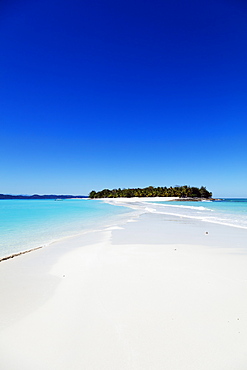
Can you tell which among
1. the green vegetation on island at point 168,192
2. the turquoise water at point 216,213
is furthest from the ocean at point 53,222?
the green vegetation on island at point 168,192

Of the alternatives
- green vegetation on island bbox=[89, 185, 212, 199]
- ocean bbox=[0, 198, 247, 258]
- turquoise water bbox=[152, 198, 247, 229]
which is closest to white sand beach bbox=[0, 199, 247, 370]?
ocean bbox=[0, 198, 247, 258]

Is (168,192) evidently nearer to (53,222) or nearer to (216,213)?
(216,213)

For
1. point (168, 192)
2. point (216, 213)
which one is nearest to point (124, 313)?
point (216, 213)

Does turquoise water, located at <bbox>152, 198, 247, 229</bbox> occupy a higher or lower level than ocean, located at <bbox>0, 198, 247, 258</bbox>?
higher

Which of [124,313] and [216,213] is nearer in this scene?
[124,313]

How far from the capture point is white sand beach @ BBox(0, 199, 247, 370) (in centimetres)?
215

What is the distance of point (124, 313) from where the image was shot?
290cm

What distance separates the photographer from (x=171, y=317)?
9.18 ft

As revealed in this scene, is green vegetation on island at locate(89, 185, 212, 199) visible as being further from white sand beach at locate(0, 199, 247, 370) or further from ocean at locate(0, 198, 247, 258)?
white sand beach at locate(0, 199, 247, 370)

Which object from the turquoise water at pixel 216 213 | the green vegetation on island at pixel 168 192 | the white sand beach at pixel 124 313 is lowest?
the white sand beach at pixel 124 313

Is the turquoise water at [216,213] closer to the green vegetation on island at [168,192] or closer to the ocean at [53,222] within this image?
the ocean at [53,222]

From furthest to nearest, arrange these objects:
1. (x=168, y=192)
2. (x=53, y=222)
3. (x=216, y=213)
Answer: (x=168, y=192), (x=216, y=213), (x=53, y=222)

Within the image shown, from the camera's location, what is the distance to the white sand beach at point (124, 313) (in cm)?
215

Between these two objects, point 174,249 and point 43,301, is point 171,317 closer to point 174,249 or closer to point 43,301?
point 43,301
